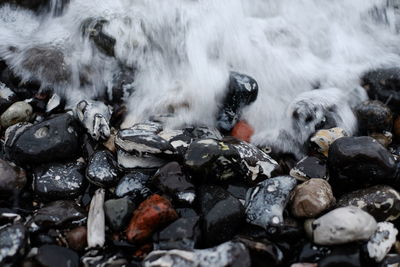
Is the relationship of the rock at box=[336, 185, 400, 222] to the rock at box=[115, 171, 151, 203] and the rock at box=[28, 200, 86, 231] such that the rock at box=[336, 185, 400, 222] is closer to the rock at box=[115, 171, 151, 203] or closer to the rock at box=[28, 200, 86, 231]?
the rock at box=[115, 171, 151, 203]

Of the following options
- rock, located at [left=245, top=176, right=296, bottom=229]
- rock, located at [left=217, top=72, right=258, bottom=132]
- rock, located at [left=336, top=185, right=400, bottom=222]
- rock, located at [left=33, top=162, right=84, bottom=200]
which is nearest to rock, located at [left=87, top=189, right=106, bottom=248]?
rock, located at [left=33, top=162, right=84, bottom=200]

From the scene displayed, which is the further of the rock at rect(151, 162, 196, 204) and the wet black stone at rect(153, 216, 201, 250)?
the rock at rect(151, 162, 196, 204)

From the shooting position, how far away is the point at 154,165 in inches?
96.7

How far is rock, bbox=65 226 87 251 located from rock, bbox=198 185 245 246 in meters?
0.61

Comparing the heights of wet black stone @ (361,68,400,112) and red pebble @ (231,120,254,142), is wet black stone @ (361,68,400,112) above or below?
above

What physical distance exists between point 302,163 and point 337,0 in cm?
206

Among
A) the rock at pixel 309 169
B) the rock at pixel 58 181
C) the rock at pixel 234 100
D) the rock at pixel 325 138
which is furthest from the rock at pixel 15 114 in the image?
the rock at pixel 325 138

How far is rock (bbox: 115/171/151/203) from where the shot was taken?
7.68 ft

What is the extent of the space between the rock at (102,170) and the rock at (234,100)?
801mm

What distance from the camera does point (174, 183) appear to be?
7.52ft

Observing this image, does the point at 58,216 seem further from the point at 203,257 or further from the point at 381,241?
the point at 381,241

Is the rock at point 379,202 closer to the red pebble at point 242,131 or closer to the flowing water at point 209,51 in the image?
the flowing water at point 209,51

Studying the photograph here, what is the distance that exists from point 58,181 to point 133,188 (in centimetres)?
44

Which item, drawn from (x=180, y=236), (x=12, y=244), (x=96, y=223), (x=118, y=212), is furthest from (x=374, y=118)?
(x=12, y=244)
